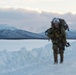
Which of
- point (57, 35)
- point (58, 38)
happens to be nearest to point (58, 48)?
point (58, 38)

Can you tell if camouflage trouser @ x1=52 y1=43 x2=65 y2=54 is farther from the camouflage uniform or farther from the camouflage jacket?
the camouflage jacket

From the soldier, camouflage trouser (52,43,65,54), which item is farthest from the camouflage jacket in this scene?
camouflage trouser (52,43,65,54)

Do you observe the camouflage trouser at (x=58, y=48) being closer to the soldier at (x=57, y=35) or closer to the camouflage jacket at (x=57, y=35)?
the soldier at (x=57, y=35)

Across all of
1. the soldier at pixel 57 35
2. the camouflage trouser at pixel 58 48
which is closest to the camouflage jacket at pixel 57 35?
the soldier at pixel 57 35

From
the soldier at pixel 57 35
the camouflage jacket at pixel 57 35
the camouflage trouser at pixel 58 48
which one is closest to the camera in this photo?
the soldier at pixel 57 35

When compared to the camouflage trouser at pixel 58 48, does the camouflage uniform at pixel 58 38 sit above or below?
above

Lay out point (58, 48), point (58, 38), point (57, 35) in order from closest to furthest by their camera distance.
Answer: point (57, 35) → point (58, 38) → point (58, 48)

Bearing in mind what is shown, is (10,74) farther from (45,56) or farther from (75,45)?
(75,45)

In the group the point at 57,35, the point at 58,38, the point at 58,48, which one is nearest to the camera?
the point at 57,35

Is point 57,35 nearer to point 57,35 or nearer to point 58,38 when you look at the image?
point 57,35

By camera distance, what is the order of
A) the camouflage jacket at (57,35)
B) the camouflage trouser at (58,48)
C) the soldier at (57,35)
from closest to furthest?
the soldier at (57,35) → the camouflage jacket at (57,35) → the camouflage trouser at (58,48)

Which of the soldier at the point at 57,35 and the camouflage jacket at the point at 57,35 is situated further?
the camouflage jacket at the point at 57,35

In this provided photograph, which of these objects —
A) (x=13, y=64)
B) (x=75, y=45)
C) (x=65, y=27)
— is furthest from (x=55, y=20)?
(x=75, y=45)

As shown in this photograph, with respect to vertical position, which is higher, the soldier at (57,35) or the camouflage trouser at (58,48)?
the soldier at (57,35)
